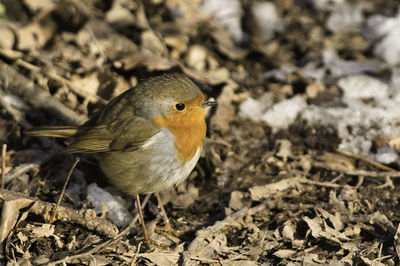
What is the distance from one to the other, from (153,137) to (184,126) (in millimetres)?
252

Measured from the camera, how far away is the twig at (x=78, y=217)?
335 cm

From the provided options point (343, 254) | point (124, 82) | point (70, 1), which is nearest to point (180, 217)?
point (343, 254)

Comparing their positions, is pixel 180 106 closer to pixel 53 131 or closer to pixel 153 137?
pixel 153 137

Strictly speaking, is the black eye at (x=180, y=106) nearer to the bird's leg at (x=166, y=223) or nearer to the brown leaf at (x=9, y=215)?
the bird's leg at (x=166, y=223)

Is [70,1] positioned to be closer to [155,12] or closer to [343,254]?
[155,12]

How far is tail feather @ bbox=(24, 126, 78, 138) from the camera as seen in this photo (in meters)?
3.84

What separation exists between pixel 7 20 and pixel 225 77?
8.29ft

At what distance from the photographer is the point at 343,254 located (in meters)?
3.40

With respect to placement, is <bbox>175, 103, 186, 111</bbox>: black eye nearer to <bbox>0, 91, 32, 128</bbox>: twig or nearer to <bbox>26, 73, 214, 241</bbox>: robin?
<bbox>26, 73, 214, 241</bbox>: robin

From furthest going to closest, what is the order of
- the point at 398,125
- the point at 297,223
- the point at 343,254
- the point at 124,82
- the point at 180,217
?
the point at 124,82
the point at 398,125
the point at 180,217
the point at 297,223
the point at 343,254

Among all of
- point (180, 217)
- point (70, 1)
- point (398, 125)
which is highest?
point (70, 1)

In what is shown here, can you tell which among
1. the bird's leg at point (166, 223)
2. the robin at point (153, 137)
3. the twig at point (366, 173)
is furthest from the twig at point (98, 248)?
the twig at point (366, 173)

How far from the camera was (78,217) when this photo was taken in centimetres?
342

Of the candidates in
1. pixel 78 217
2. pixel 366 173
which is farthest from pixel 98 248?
pixel 366 173
